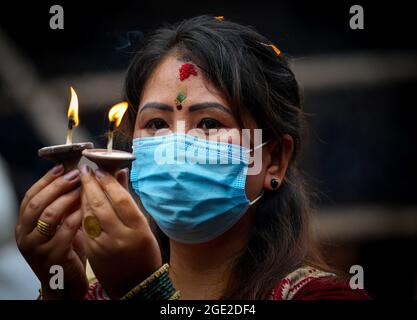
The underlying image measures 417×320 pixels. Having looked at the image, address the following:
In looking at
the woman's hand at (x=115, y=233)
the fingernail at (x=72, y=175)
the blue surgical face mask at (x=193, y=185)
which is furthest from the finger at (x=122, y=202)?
the blue surgical face mask at (x=193, y=185)

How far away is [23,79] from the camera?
5988mm

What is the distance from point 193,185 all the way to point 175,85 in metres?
0.45

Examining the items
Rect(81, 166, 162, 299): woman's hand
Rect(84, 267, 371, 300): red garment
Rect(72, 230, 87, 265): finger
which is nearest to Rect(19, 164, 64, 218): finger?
Rect(81, 166, 162, 299): woman's hand

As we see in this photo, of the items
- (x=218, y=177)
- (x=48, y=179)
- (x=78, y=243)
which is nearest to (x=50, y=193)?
(x=48, y=179)

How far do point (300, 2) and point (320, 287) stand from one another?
10.6 feet

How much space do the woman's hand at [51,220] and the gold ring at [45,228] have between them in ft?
0.04

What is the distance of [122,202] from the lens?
246 centimetres

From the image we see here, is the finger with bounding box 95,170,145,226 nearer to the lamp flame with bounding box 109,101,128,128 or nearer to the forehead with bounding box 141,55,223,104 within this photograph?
the lamp flame with bounding box 109,101,128,128

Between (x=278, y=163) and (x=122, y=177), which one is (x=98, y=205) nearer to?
(x=122, y=177)

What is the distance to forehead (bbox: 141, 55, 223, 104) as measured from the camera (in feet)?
10.2

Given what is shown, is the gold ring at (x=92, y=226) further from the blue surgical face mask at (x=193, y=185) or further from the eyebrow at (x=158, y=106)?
the eyebrow at (x=158, y=106)

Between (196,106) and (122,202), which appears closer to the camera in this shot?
(122,202)

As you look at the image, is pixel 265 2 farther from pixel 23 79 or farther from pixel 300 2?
pixel 23 79

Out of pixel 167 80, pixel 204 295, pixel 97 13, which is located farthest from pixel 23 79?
pixel 204 295
